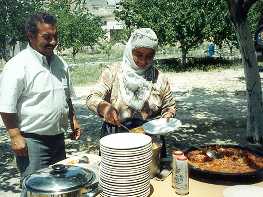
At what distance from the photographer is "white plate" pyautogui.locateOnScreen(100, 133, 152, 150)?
2.43 meters

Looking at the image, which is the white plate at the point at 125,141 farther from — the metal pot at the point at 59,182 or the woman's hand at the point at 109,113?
the woman's hand at the point at 109,113

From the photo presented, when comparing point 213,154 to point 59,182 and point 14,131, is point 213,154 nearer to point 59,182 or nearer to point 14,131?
Result: point 59,182

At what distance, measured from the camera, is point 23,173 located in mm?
4051

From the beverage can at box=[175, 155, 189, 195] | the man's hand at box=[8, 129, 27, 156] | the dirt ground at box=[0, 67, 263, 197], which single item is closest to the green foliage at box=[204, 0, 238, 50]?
the dirt ground at box=[0, 67, 263, 197]

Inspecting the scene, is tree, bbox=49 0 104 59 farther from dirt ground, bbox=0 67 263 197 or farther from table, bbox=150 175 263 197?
table, bbox=150 175 263 197

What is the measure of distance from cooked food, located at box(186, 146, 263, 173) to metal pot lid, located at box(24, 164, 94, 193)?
2.93 feet

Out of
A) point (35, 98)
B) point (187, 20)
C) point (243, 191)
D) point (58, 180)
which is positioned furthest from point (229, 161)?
point (187, 20)

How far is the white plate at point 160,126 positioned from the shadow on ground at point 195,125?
4.09 meters

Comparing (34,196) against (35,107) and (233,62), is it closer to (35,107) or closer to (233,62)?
(35,107)

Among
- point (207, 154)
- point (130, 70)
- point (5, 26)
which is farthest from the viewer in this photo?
point (5, 26)

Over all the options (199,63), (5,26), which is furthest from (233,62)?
(5,26)

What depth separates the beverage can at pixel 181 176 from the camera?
2592 millimetres

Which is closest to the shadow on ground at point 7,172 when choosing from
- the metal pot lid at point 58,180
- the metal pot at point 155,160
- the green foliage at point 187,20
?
the metal pot at point 155,160

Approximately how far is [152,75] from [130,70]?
217 mm
